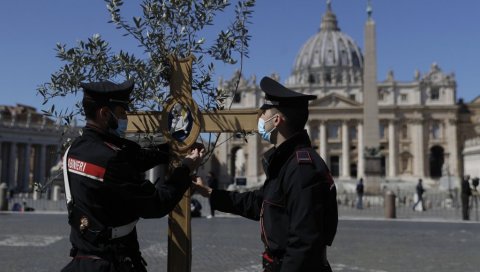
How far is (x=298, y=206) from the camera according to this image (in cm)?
276

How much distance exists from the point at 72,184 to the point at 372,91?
38.2m

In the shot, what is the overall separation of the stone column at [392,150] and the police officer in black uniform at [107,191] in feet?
272

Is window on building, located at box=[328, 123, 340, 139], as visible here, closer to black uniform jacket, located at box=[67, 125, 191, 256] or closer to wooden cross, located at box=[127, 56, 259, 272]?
wooden cross, located at box=[127, 56, 259, 272]

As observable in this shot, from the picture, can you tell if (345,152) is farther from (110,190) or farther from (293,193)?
(110,190)

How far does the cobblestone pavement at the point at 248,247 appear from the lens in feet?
28.3

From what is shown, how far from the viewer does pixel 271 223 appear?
3021 millimetres

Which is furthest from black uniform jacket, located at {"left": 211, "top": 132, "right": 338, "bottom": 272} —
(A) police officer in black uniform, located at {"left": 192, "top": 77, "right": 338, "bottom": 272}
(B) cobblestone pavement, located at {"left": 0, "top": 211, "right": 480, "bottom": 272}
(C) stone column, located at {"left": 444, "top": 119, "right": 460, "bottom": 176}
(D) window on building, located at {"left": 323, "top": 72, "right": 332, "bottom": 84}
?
(D) window on building, located at {"left": 323, "top": 72, "right": 332, "bottom": 84}

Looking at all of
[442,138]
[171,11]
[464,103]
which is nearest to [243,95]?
[442,138]

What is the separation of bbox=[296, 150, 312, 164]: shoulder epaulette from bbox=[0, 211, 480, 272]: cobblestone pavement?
5522 mm

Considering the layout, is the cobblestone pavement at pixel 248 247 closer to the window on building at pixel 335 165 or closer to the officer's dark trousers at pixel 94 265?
the officer's dark trousers at pixel 94 265

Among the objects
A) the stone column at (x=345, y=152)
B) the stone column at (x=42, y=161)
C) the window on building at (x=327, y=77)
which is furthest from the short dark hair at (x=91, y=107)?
the window on building at (x=327, y=77)

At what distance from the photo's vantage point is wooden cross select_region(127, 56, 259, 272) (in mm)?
3840

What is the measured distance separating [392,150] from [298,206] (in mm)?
83559

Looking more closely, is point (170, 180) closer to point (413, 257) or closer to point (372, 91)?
point (413, 257)
